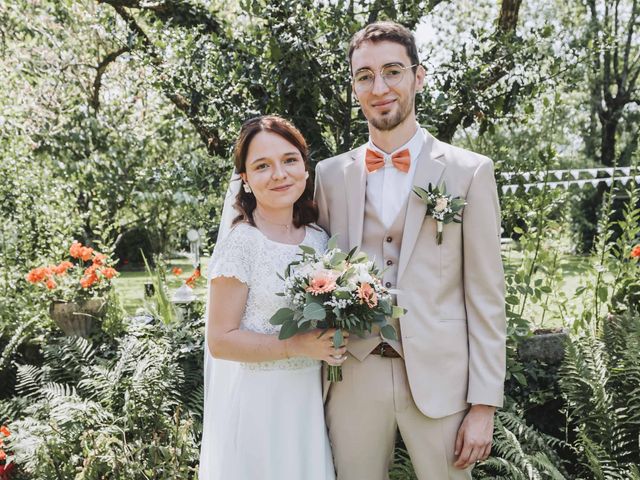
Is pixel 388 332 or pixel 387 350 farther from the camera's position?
pixel 387 350

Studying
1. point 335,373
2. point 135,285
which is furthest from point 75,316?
point 135,285

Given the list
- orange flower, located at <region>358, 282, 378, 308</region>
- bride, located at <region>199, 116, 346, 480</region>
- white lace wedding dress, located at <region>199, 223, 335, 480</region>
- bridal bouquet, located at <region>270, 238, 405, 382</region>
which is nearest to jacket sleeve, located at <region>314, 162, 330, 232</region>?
bride, located at <region>199, 116, 346, 480</region>

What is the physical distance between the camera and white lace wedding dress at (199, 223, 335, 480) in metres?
2.43

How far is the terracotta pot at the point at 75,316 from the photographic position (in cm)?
600

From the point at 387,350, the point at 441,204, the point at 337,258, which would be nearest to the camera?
the point at 337,258

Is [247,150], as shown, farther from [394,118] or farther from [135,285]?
[135,285]

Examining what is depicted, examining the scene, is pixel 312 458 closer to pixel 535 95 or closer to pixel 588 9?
pixel 535 95

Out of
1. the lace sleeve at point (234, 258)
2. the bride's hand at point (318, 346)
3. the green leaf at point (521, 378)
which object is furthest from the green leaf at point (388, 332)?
the green leaf at point (521, 378)

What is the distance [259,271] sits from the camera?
A: 2.43 meters

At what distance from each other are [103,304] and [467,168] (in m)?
4.81

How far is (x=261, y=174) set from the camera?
247cm

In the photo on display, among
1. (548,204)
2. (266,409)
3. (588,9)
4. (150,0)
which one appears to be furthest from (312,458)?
(588,9)

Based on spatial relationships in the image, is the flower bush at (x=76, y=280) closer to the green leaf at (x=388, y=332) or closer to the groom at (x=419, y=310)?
the groom at (x=419, y=310)

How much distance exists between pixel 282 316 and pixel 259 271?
0.32m
